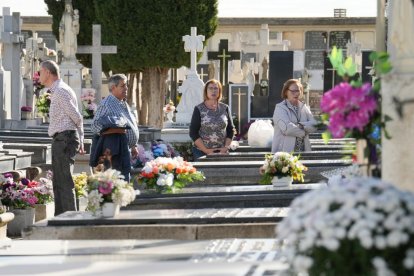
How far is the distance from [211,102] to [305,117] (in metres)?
1.02

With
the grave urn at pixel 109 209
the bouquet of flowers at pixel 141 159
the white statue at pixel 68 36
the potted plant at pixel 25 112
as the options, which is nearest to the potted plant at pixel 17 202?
the bouquet of flowers at pixel 141 159

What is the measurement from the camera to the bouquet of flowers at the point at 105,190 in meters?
8.43

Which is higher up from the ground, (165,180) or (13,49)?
(13,49)

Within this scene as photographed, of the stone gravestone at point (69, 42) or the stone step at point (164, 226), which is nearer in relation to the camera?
the stone step at point (164, 226)

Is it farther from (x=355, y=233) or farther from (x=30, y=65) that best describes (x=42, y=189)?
(x=30, y=65)

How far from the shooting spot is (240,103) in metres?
23.4

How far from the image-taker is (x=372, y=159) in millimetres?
6098

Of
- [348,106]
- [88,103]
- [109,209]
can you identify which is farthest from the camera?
[88,103]

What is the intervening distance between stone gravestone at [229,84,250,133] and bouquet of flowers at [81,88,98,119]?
3103mm

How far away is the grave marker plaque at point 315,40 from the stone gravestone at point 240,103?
118 feet

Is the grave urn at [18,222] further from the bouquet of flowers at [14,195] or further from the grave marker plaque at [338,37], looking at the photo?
the grave marker plaque at [338,37]

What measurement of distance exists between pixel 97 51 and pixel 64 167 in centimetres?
1560

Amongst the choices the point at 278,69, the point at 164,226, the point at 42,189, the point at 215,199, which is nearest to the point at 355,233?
the point at 164,226

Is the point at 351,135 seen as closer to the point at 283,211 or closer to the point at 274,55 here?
the point at 283,211
